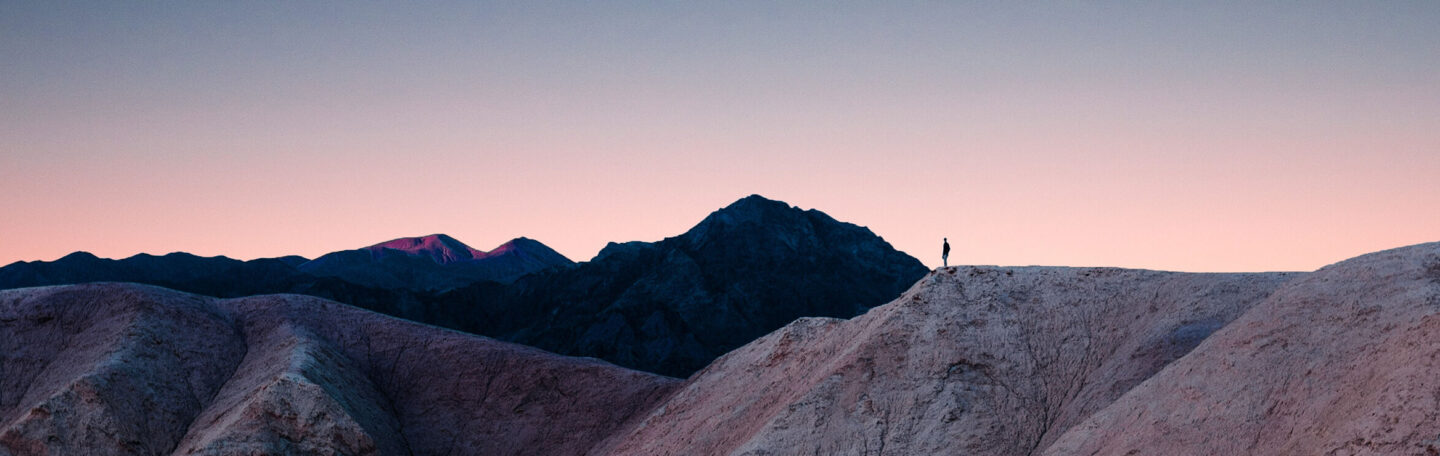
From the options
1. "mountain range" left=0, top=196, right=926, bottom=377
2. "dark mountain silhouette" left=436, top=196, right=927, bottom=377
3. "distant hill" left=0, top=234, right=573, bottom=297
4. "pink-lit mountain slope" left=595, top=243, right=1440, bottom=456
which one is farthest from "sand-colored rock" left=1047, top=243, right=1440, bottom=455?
"distant hill" left=0, top=234, right=573, bottom=297

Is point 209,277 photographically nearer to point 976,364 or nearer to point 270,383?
point 270,383

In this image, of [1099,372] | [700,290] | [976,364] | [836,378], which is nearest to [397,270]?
[700,290]

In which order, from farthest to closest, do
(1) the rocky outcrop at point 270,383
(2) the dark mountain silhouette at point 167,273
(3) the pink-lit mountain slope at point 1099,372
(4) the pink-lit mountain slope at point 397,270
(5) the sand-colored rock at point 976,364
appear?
(4) the pink-lit mountain slope at point 397,270
(2) the dark mountain silhouette at point 167,273
(1) the rocky outcrop at point 270,383
(5) the sand-colored rock at point 976,364
(3) the pink-lit mountain slope at point 1099,372

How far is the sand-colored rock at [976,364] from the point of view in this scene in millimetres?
27297

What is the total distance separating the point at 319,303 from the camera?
47.6 metres

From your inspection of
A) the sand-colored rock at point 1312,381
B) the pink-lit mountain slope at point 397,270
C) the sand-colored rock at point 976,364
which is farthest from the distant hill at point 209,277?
the sand-colored rock at point 1312,381

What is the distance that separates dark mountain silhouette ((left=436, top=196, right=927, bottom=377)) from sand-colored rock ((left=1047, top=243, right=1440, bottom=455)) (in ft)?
300

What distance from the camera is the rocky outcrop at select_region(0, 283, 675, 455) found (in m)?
34.6

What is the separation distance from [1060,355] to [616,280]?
374 ft

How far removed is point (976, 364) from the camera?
2925cm

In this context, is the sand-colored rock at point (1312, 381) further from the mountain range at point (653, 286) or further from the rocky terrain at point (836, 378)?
the mountain range at point (653, 286)

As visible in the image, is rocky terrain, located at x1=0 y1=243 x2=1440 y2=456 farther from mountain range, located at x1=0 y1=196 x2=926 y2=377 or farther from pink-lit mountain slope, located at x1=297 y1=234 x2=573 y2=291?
pink-lit mountain slope, located at x1=297 y1=234 x2=573 y2=291

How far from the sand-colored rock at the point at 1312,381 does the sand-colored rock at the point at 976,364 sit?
2375mm

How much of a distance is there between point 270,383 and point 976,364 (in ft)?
71.7
